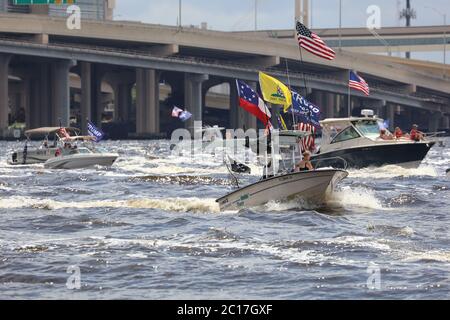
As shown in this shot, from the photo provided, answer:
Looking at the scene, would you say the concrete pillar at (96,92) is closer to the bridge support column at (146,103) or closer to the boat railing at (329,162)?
the bridge support column at (146,103)

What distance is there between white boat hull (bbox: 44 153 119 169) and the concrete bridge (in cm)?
6814

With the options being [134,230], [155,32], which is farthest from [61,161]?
[155,32]

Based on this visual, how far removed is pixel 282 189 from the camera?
32344 millimetres

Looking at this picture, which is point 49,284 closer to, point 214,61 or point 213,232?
point 213,232

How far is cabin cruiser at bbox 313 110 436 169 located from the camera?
175ft

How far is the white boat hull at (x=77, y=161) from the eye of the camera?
6150 cm

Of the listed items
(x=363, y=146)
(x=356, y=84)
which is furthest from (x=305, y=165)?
(x=356, y=84)

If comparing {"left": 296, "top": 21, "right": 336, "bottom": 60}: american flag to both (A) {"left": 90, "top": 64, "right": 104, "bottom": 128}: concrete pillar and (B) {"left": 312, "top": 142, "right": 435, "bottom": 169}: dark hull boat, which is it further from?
(A) {"left": 90, "top": 64, "right": 104, "bottom": 128}: concrete pillar

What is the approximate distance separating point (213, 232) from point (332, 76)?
148 meters

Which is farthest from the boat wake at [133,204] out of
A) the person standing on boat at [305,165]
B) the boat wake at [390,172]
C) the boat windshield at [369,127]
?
the boat windshield at [369,127]

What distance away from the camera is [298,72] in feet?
574

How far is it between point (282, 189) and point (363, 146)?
21.9 m

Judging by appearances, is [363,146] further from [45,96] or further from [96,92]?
[96,92]
